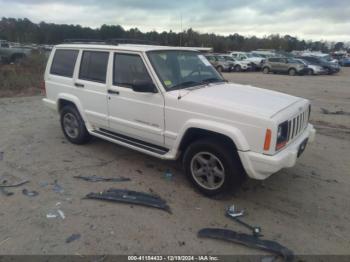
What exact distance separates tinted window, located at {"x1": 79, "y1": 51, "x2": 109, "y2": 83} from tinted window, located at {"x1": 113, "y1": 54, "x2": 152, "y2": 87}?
273mm

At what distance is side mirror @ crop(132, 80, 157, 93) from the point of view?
13.9 ft

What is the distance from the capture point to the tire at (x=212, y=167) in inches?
151

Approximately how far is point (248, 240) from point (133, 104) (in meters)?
2.48

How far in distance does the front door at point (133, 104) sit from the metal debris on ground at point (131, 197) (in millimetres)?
798

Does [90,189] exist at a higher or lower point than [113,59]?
lower

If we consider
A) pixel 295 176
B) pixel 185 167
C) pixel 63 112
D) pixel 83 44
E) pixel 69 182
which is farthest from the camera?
pixel 63 112

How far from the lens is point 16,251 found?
3.08 meters

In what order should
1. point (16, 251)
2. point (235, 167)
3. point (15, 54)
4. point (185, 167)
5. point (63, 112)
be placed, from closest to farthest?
point (16, 251), point (235, 167), point (185, 167), point (63, 112), point (15, 54)

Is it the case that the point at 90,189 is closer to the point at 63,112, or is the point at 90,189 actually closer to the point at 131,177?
the point at 131,177

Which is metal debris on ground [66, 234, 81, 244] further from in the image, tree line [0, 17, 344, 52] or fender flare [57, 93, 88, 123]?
tree line [0, 17, 344, 52]

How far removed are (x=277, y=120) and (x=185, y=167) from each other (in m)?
1.39

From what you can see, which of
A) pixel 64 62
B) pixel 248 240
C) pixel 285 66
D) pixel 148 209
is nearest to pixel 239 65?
pixel 285 66

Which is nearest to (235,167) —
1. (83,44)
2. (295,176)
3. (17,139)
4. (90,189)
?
(295,176)

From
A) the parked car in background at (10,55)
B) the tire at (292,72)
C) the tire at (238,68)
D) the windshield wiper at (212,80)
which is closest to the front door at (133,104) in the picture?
the windshield wiper at (212,80)
